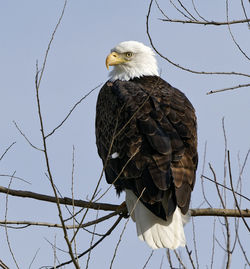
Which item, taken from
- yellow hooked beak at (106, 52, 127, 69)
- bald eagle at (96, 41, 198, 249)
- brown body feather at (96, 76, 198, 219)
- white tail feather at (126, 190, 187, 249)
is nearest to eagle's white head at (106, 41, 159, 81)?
yellow hooked beak at (106, 52, 127, 69)

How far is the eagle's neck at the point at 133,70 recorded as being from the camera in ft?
24.1

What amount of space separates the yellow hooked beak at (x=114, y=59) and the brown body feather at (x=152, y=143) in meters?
0.71

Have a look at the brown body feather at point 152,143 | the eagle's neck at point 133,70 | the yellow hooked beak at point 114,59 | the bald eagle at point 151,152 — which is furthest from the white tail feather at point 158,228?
the yellow hooked beak at point 114,59

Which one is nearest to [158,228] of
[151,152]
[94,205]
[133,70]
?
[94,205]

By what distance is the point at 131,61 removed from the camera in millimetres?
7496

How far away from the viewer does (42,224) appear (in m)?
4.88

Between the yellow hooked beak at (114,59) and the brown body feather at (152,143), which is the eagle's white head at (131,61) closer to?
the yellow hooked beak at (114,59)

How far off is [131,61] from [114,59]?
23 cm

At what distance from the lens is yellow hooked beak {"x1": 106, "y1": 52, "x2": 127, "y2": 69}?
291 inches

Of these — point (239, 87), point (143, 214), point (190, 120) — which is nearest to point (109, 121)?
point (190, 120)

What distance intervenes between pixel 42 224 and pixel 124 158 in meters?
1.28

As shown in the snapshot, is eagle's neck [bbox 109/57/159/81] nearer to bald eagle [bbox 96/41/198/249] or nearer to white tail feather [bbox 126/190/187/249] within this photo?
bald eagle [bbox 96/41/198/249]

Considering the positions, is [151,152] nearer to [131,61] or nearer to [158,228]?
[158,228]

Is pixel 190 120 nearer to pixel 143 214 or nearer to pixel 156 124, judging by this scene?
pixel 156 124
